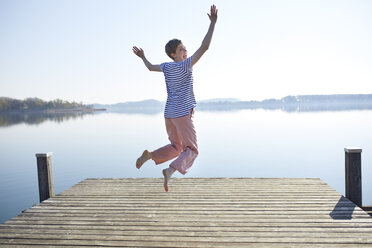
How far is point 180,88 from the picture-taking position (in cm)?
340

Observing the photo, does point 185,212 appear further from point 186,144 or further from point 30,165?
point 30,165

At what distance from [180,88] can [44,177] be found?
2.80 m

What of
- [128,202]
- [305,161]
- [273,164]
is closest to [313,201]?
[128,202]

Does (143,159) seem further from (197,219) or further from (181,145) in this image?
(197,219)

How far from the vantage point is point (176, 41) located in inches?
137

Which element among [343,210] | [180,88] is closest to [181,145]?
[180,88]

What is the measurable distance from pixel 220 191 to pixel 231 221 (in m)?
1.28

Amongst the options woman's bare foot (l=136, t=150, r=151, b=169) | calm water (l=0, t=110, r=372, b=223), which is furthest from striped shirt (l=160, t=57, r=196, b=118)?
calm water (l=0, t=110, r=372, b=223)

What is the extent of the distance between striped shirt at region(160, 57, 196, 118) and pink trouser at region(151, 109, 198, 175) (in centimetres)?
9

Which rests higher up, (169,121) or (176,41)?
(176,41)

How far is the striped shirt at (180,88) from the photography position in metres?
3.32

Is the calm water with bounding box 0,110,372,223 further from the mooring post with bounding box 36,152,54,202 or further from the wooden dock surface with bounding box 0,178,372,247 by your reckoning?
the wooden dock surface with bounding box 0,178,372,247

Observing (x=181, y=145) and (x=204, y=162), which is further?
(x=204, y=162)

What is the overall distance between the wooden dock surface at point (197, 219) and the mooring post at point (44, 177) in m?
0.30
